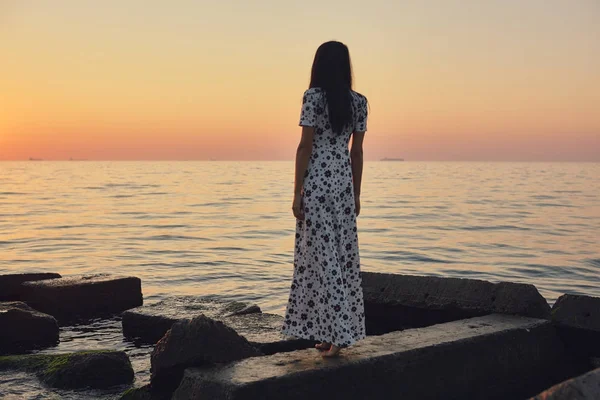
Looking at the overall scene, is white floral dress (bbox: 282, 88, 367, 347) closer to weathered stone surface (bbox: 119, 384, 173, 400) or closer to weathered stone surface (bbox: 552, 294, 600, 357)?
weathered stone surface (bbox: 119, 384, 173, 400)

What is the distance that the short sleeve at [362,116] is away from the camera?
15.9 feet

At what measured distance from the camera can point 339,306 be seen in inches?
181

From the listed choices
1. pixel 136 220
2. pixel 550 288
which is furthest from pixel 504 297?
pixel 136 220

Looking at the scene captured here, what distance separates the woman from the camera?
462 centimetres

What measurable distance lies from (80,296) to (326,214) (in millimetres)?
4408

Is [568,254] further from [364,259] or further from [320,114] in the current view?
[320,114]

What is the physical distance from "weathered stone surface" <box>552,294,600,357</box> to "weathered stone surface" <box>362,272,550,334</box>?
0.13 meters

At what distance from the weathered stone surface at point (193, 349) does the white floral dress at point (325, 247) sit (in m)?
0.38

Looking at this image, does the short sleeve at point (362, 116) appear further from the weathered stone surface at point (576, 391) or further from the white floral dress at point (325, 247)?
the weathered stone surface at point (576, 391)

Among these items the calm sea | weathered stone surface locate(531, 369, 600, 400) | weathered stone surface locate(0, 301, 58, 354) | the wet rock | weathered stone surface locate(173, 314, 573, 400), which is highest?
weathered stone surface locate(531, 369, 600, 400)

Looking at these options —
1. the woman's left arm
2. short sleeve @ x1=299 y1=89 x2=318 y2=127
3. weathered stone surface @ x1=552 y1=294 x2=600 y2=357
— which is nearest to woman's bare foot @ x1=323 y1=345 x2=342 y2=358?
the woman's left arm

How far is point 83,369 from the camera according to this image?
5.35 meters

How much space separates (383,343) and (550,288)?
9.36 meters

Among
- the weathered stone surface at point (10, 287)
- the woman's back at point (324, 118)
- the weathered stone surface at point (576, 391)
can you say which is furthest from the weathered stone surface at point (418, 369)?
the weathered stone surface at point (10, 287)
